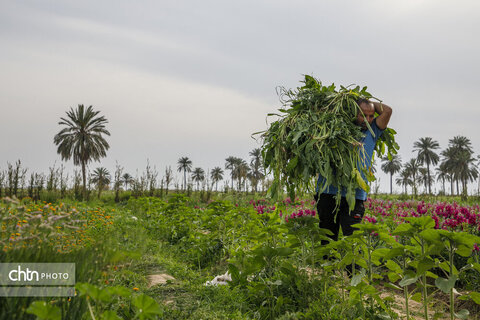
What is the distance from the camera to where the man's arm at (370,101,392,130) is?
3652mm

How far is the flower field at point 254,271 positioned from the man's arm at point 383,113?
118cm

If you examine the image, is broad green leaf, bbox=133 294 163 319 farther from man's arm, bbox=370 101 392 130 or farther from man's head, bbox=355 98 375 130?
man's arm, bbox=370 101 392 130

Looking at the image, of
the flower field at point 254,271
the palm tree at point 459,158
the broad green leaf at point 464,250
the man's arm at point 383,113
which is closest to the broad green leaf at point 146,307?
the flower field at point 254,271

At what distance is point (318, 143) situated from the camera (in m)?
3.11

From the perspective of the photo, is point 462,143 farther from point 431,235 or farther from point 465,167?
point 431,235

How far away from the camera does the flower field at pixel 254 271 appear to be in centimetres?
183

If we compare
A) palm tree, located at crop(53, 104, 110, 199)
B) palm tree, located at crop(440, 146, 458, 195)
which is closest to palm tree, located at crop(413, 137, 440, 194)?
palm tree, located at crop(440, 146, 458, 195)

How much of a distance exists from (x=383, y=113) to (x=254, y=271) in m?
2.12

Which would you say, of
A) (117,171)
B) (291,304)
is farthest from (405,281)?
(117,171)

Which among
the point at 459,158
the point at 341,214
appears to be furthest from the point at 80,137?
the point at 459,158

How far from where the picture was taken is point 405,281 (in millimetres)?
2178

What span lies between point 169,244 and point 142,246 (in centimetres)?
409

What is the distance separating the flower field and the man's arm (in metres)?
1.18

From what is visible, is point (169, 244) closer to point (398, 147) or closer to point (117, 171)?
point (398, 147)
